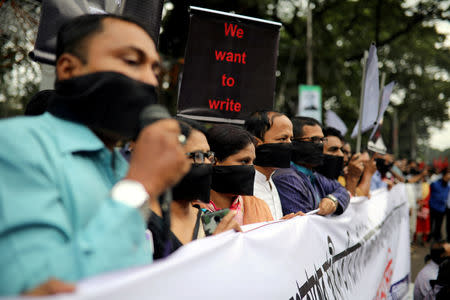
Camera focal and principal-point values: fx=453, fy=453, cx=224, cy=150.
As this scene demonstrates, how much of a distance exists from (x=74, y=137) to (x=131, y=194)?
28 cm

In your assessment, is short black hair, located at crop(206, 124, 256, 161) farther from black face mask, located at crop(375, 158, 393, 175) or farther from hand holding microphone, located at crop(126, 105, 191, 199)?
black face mask, located at crop(375, 158, 393, 175)

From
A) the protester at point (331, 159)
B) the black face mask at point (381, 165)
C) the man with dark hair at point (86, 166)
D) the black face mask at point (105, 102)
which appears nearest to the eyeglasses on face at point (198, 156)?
the man with dark hair at point (86, 166)

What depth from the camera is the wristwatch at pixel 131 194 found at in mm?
1144

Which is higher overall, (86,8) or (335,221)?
(86,8)

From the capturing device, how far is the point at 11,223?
102cm

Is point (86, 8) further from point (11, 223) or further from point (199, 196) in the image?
point (11, 223)

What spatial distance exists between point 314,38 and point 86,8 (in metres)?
16.7

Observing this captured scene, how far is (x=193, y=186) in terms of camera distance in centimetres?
221

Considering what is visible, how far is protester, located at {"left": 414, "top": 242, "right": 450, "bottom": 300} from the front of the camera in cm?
549

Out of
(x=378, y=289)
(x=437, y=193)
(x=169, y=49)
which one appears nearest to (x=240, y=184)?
(x=378, y=289)

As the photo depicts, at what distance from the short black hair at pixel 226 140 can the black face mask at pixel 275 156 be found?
507mm

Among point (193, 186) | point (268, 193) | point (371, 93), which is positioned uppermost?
point (371, 93)

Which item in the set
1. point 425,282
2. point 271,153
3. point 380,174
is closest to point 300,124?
point 271,153

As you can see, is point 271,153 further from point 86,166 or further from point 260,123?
point 86,166
